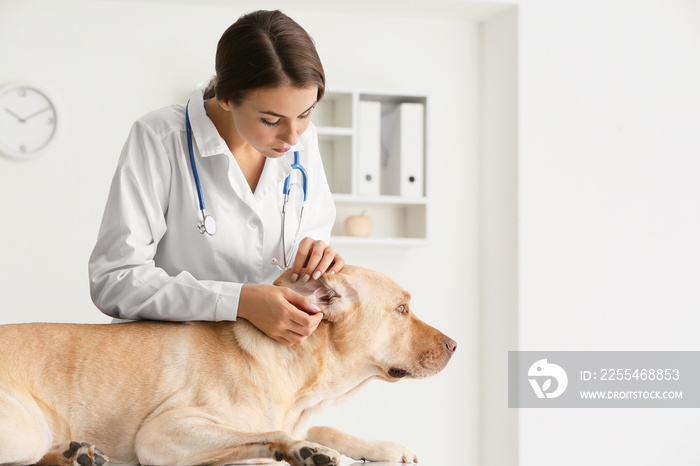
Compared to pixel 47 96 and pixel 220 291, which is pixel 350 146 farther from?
pixel 220 291

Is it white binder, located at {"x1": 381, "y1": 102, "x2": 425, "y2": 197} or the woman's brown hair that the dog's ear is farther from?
white binder, located at {"x1": 381, "y1": 102, "x2": 425, "y2": 197}

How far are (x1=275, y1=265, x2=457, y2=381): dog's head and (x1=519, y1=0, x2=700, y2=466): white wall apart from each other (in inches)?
87.1

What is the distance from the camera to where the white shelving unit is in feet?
11.3

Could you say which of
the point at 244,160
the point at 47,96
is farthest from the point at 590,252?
the point at 47,96

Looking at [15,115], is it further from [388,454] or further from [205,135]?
[388,454]

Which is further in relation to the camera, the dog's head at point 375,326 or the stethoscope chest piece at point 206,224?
the stethoscope chest piece at point 206,224

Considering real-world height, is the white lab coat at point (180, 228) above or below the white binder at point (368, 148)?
below

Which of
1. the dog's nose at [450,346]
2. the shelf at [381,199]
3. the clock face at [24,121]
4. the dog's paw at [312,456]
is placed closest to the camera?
the dog's paw at [312,456]

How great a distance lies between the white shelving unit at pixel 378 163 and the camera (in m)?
3.45

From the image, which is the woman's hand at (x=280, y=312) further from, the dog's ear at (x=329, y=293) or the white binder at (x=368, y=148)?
the white binder at (x=368, y=148)

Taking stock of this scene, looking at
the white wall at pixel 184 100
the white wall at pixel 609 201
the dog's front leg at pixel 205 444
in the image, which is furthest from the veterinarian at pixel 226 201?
the white wall at pixel 609 201

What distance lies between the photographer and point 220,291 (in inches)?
49.8

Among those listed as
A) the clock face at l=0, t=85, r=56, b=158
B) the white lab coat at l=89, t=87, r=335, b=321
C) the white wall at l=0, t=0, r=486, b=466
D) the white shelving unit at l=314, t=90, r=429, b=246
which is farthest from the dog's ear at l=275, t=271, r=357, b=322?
the clock face at l=0, t=85, r=56, b=158

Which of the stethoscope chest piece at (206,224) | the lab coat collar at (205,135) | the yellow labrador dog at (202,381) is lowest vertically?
the yellow labrador dog at (202,381)
